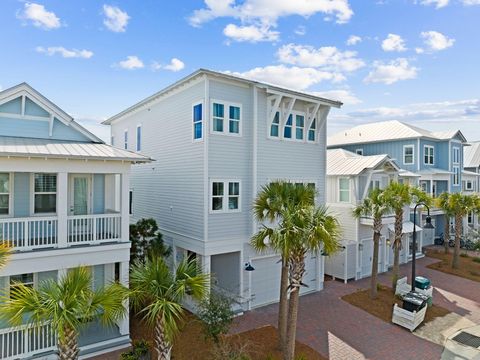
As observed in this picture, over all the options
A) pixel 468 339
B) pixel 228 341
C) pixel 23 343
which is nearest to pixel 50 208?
pixel 23 343

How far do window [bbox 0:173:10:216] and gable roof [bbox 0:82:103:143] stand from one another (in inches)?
109

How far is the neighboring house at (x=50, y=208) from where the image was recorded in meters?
10.7

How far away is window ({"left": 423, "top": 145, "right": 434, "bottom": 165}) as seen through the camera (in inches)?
1204

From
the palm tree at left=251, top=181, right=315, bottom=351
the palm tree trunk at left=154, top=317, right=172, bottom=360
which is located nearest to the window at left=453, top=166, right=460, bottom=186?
the palm tree at left=251, top=181, right=315, bottom=351

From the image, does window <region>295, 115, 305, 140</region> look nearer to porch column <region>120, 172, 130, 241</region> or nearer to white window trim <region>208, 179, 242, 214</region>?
white window trim <region>208, 179, 242, 214</region>

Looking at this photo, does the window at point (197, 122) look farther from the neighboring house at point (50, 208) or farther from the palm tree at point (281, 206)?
the palm tree at point (281, 206)

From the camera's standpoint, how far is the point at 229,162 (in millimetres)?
14984

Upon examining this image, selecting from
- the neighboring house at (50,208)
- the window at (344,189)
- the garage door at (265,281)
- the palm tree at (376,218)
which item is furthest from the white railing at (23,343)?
the window at (344,189)

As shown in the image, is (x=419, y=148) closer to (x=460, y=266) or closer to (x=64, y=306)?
(x=460, y=266)

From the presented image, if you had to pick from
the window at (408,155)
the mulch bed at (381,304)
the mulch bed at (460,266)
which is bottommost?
the mulch bed at (460,266)

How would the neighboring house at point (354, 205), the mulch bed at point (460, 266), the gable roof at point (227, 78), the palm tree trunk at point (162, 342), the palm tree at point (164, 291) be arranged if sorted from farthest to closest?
the mulch bed at point (460, 266) < the neighboring house at point (354, 205) < the gable roof at point (227, 78) < the palm tree trunk at point (162, 342) < the palm tree at point (164, 291)

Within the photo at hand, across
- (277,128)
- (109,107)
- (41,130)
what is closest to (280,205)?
(277,128)

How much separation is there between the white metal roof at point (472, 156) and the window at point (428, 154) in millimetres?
15527

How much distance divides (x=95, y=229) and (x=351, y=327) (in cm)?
1154
